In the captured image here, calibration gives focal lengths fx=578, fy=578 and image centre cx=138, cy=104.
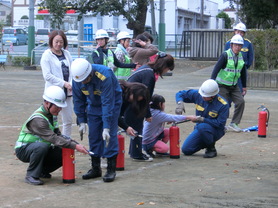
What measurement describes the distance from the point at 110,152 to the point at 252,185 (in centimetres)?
171

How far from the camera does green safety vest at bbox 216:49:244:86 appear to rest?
1069cm

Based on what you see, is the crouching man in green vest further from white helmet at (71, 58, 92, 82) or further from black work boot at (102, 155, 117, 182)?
black work boot at (102, 155, 117, 182)

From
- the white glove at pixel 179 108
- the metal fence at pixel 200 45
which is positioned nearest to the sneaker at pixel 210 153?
the white glove at pixel 179 108

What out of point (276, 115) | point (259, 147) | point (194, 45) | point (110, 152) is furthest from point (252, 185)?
point (194, 45)

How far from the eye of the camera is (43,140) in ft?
22.4

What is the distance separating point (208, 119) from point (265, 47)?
42.8ft

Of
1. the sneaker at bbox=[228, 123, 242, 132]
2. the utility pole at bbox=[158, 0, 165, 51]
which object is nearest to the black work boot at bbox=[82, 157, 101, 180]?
the sneaker at bbox=[228, 123, 242, 132]

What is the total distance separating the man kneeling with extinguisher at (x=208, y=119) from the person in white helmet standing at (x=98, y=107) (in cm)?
185

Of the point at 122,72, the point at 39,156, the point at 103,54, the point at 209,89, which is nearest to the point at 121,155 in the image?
the point at 39,156

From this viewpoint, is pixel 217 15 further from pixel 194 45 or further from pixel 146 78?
pixel 146 78

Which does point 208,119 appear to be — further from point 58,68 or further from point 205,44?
point 205,44

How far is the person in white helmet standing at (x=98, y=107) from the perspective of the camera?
6.66 metres

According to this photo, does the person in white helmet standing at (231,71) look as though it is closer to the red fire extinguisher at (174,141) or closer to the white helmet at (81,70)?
the red fire extinguisher at (174,141)

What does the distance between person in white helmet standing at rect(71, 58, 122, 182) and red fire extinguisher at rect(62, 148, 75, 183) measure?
303 millimetres
